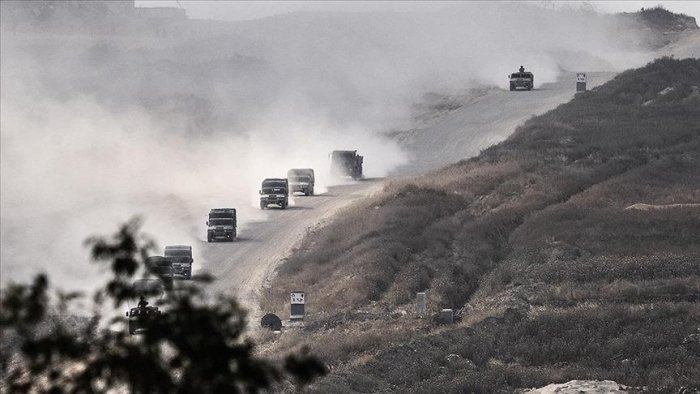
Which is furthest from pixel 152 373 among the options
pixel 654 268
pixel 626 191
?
pixel 626 191

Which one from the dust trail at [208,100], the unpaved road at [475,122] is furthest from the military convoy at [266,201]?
the unpaved road at [475,122]

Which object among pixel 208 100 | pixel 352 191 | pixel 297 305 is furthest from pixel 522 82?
pixel 297 305

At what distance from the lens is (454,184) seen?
75375mm

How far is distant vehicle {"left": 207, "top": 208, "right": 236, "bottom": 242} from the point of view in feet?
231

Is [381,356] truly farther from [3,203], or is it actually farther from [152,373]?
[3,203]

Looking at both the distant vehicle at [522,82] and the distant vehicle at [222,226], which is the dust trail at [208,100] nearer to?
the distant vehicle at [222,226]

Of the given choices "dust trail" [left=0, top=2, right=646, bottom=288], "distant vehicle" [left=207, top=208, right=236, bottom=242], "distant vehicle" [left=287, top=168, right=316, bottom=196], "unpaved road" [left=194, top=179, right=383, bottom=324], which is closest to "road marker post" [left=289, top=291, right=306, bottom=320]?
"unpaved road" [left=194, top=179, right=383, bottom=324]

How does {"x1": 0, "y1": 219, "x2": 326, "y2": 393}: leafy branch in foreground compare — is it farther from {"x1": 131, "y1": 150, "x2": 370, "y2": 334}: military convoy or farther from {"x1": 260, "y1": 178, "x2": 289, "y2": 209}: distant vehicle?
{"x1": 260, "y1": 178, "x2": 289, "y2": 209}: distant vehicle

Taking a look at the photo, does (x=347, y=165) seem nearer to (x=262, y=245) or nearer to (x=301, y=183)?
(x=301, y=183)

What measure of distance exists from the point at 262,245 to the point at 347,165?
25.9 metres

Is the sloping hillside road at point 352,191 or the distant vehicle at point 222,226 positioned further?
the distant vehicle at point 222,226

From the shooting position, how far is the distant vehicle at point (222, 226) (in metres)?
70.4

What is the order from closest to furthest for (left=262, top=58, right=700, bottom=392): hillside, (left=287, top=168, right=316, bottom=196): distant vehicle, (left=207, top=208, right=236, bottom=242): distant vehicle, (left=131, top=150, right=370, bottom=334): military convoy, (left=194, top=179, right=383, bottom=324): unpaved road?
(left=262, top=58, right=700, bottom=392): hillside
(left=131, top=150, right=370, bottom=334): military convoy
(left=194, top=179, right=383, bottom=324): unpaved road
(left=207, top=208, right=236, bottom=242): distant vehicle
(left=287, top=168, right=316, bottom=196): distant vehicle

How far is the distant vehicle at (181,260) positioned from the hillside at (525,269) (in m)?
3.63
